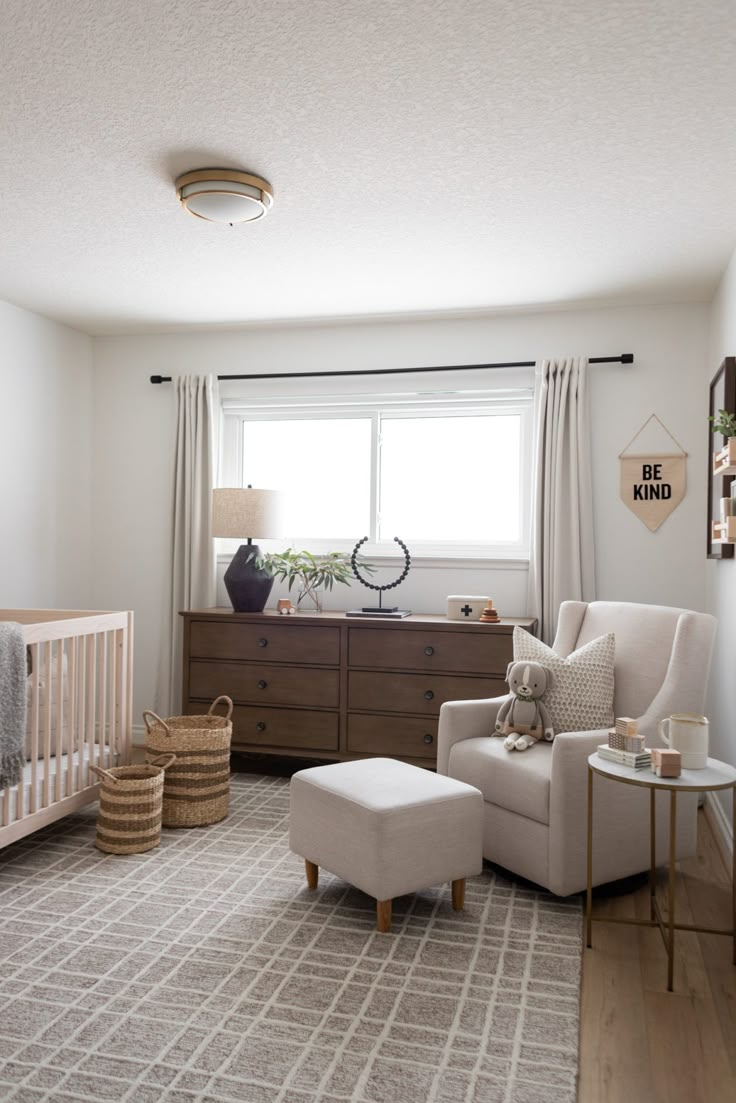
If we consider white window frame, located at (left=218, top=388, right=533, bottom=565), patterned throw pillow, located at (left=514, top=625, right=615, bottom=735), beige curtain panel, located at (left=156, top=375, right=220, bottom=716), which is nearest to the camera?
patterned throw pillow, located at (left=514, top=625, right=615, bottom=735)

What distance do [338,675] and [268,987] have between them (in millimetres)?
2134

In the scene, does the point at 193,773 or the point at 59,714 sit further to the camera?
the point at 193,773

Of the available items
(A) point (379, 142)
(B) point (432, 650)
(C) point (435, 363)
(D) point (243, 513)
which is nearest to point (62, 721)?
(D) point (243, 513)

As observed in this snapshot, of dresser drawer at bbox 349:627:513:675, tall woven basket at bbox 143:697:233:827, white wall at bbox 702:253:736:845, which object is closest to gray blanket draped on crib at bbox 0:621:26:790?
tall woven basket at bbox 143:697:233:827

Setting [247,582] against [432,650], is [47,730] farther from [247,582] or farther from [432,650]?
[432,650]

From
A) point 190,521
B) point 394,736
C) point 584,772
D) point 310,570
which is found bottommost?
point 394,736

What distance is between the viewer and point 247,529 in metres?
4.35

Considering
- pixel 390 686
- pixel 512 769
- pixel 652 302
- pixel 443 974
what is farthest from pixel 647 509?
pixel 443 974

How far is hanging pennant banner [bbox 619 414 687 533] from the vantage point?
13.9 ft

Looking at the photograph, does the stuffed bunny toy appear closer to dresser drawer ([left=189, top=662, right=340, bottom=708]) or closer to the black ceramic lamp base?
dresser drawer ([left=189, top=662, right=340, bottom=708])

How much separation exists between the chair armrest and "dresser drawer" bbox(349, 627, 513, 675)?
74cm

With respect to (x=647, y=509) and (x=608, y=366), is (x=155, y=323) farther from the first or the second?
(x=647, y=509)

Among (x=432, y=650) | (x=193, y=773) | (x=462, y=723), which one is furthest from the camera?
(x=432, y=650)

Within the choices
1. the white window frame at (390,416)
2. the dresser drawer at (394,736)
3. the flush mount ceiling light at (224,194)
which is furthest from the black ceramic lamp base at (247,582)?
the flush mount ceiling light at (224,194)
